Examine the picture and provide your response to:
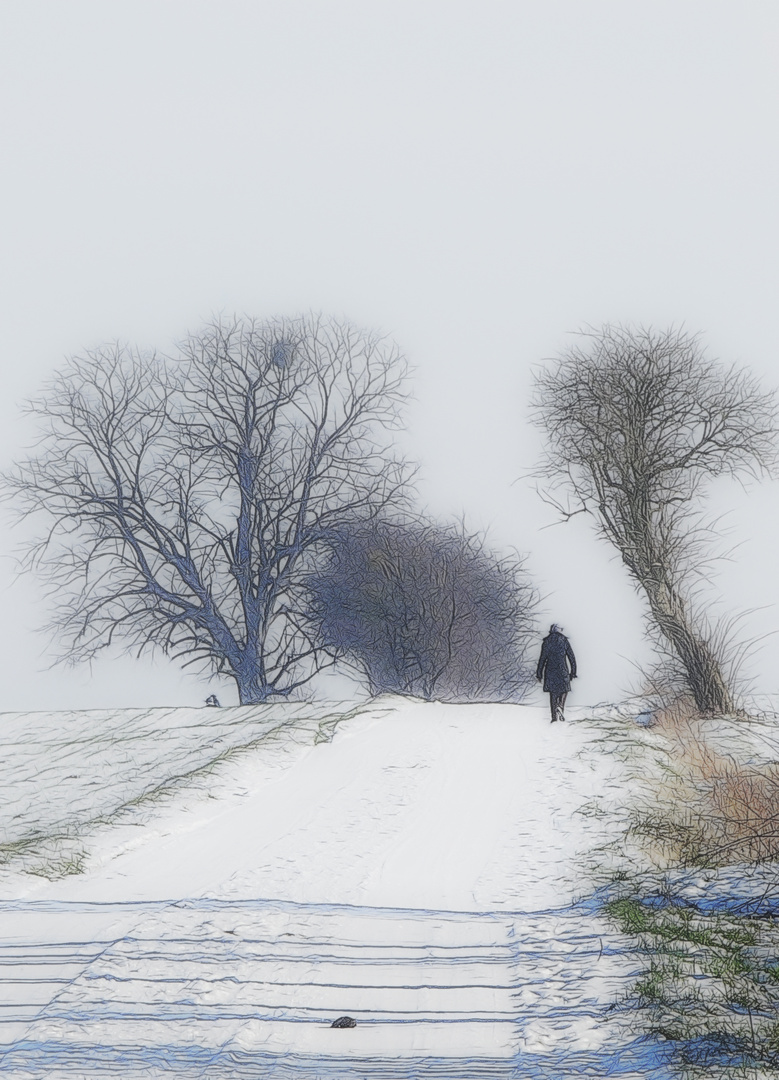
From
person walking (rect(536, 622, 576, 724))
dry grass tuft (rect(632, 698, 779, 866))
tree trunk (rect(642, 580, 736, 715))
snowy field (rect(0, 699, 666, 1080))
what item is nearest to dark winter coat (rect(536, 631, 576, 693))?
person walking (rect(536, 622, 576, 724))

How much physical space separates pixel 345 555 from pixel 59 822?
1935cm

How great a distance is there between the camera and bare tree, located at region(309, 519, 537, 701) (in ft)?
101

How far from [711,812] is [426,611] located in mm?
24149

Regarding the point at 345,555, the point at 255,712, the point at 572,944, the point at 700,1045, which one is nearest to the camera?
the point at 700,1045

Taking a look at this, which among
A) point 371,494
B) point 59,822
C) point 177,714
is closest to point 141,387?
point 371,494

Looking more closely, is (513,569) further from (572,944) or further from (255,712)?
(572,944)

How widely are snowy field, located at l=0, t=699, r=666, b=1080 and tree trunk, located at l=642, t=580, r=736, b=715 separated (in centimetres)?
549

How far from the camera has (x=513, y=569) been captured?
3547 centimetres

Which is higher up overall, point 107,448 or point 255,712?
point 107,448

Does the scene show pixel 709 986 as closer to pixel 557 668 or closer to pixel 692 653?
pixel 557 668

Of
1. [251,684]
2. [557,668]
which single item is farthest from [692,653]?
[251,684]

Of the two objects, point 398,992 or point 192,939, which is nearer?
point 398,992

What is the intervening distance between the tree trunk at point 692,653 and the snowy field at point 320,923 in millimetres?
5490

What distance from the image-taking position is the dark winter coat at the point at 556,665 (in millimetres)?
19000
